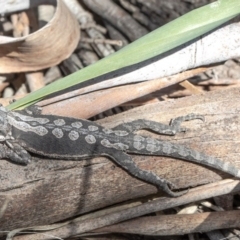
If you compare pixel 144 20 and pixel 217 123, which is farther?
pixel 144 20

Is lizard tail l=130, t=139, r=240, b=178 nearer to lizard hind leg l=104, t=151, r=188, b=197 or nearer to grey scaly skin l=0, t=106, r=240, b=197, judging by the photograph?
grey scaly skin l=0, t=106, r=240, b=197

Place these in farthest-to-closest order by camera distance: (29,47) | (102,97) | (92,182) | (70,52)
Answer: (70,52) → (29,47) → (102,97) → (92,182)

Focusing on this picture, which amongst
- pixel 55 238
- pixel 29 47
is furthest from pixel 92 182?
pixel 29 47

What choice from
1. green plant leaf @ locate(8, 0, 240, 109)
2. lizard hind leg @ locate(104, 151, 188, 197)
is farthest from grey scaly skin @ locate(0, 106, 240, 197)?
green plant leaf @ locate(8, 0, 240, 109)

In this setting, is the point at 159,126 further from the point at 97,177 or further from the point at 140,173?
the point at 97,177

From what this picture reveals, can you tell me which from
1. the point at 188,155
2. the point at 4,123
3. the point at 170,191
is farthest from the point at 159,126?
the point at 4,123

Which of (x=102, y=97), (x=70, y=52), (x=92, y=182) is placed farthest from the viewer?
(x=70, y=52)

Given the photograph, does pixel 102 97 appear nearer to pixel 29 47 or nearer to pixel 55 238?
pixel 29 47

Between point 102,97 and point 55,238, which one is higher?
point 102,97
